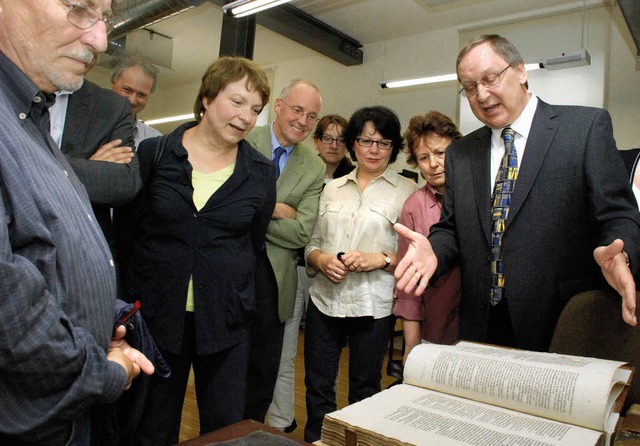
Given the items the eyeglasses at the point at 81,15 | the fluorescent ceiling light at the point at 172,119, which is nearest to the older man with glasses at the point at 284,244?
the eyeglasses at the point at 81,15

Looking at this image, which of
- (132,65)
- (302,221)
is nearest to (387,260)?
(302,221)

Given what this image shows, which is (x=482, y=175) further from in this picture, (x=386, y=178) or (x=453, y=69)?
(x=453, y=69)

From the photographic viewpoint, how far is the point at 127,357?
100 cm

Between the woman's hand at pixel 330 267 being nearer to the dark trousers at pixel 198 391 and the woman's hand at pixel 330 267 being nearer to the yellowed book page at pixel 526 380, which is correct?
the dark trousers at pixel 198 391

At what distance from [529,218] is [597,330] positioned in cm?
39

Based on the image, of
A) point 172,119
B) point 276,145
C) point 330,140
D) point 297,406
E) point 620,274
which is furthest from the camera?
point 172,119

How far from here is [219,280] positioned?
5.51 feet

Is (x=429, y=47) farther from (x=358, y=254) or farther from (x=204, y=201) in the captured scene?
(x=204, y=201)

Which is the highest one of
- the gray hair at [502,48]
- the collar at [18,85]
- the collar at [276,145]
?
the gray hair at [502,48]

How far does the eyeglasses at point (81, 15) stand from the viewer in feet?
3.34

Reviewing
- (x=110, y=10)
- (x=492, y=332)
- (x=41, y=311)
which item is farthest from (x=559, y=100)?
(x=41, y=311)

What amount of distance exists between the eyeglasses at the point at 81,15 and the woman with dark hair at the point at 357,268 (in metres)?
1.39

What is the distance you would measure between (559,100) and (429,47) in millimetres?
1981

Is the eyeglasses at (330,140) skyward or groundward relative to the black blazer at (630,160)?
skyward
